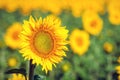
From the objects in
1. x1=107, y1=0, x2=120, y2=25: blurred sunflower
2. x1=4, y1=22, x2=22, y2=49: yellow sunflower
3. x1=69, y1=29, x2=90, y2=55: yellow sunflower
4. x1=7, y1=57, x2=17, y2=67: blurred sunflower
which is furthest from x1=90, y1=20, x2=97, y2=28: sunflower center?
x1=7, y1=57, x2=17, y2=67: blurred sunflower

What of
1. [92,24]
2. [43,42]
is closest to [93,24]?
[92,24]

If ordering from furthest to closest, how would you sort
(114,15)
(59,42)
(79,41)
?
(114,15) < (79,41) < (59,42)

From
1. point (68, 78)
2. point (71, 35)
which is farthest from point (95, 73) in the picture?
point (68, 78)

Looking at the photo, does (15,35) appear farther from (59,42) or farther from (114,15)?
(59,42)

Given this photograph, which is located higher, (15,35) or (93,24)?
(93,24)

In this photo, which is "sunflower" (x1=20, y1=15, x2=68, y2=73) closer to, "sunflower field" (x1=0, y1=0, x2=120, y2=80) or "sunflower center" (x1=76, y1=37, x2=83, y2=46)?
"sunflower field" (x1=0, y1=0, x2=120, y2=80)

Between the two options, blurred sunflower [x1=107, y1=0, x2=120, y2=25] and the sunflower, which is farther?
blurred sunflower [x1=107, y1=0, x2=120, y2=25]
